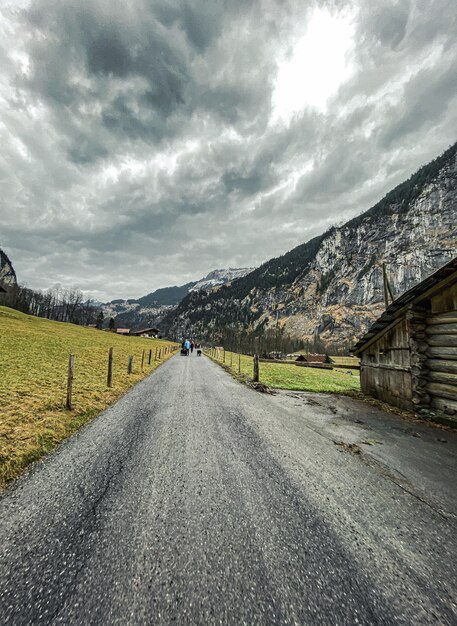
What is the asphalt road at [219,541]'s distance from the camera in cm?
193

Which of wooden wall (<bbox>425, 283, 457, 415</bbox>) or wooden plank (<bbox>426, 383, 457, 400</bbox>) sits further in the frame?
wooden wall (<bbox>425, 283, 457, 415</bbox>)

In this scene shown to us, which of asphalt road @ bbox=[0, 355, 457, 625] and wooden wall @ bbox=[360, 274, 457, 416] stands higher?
wooden wall @ bbox=[360, 274, 457, 416]

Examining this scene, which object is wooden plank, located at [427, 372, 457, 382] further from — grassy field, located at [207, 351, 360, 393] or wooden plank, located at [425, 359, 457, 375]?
grassy field, located at [207, 351, 360, 393]

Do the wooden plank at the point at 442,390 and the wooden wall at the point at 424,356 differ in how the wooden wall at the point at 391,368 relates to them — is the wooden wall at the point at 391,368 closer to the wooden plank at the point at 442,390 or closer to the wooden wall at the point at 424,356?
the wooden wall at the point at 424,356

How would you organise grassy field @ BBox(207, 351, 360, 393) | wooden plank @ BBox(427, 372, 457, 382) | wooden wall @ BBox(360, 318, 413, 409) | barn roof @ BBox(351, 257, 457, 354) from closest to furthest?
wooden plank @ BBox(427, 372, 457, 382)
barn roof @ BBox(351, 257, 457, 354)
wooden wall @ BBox(360, 318, 413, 409)
grassy field @ BBox(207, 351, 360, 393)

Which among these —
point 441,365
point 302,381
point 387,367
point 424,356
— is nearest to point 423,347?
point 424,356

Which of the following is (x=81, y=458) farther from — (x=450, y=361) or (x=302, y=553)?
(x=450, y=361)

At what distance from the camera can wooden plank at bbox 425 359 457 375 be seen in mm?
7855

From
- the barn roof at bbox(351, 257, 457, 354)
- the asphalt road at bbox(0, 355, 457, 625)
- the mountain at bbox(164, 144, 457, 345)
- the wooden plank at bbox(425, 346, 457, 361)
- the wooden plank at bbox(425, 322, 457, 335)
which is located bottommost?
the asphalt road at bbox(0, 355, 457, 625)

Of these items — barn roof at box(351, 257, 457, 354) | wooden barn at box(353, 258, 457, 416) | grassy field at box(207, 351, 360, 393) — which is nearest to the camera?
barn roof at box(351, 257, 457, 354)

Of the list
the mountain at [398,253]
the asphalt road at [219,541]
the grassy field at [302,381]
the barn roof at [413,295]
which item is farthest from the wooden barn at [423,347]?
the mountain at [398,253]

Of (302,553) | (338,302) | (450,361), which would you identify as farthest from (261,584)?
(338,302)

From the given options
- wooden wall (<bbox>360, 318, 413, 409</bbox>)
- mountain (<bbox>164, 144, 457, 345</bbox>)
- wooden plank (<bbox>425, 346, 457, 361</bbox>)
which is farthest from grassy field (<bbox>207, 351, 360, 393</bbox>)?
mountain (<bbox>164, 144, 457, 345</bbox>)

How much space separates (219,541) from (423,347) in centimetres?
963
